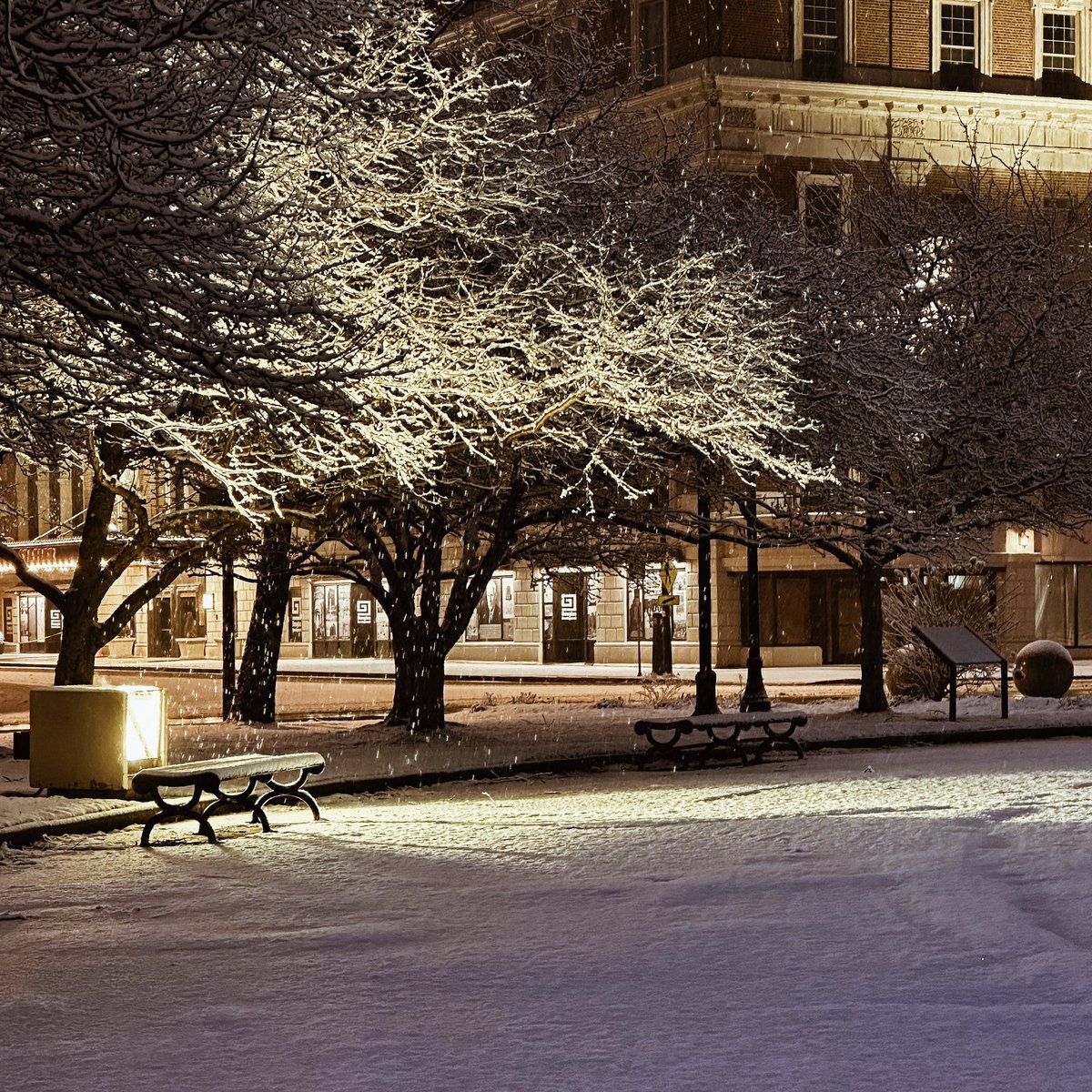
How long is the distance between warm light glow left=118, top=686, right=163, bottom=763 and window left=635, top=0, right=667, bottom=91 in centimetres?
3642

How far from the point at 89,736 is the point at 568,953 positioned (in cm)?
840

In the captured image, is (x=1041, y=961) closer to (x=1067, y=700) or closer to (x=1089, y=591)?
(x=1067, y=700)

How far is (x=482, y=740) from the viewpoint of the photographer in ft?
76.0

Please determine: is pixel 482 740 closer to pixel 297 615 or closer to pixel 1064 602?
pixel 1064 602

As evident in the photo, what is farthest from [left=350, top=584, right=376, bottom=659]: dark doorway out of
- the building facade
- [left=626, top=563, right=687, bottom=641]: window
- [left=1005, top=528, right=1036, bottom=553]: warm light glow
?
[left=1005, top=528, right=1036, bottom=553]: warm light glow

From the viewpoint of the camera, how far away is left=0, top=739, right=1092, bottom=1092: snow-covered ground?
Answer: 6617mm

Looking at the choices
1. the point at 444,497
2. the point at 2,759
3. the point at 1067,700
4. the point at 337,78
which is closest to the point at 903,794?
the point at 444,497

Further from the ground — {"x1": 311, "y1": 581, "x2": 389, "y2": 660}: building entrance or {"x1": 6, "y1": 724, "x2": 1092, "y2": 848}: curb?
{"x1": 311, "y1": 581, "x2": 389, "y2": 660}: building entrance

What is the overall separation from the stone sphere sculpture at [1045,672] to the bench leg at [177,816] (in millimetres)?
19581

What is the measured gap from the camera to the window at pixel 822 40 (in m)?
49.2

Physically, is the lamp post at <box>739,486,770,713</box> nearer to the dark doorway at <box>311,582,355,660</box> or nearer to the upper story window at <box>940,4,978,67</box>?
the upper story window at <box>940,4,978,67</box>

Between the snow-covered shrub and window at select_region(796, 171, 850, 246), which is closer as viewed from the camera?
the snow-covered shrub

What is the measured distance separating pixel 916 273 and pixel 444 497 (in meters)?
12.6

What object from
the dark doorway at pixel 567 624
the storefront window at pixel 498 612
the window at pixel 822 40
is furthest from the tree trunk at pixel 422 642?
the storefront window at pixel 498 612
